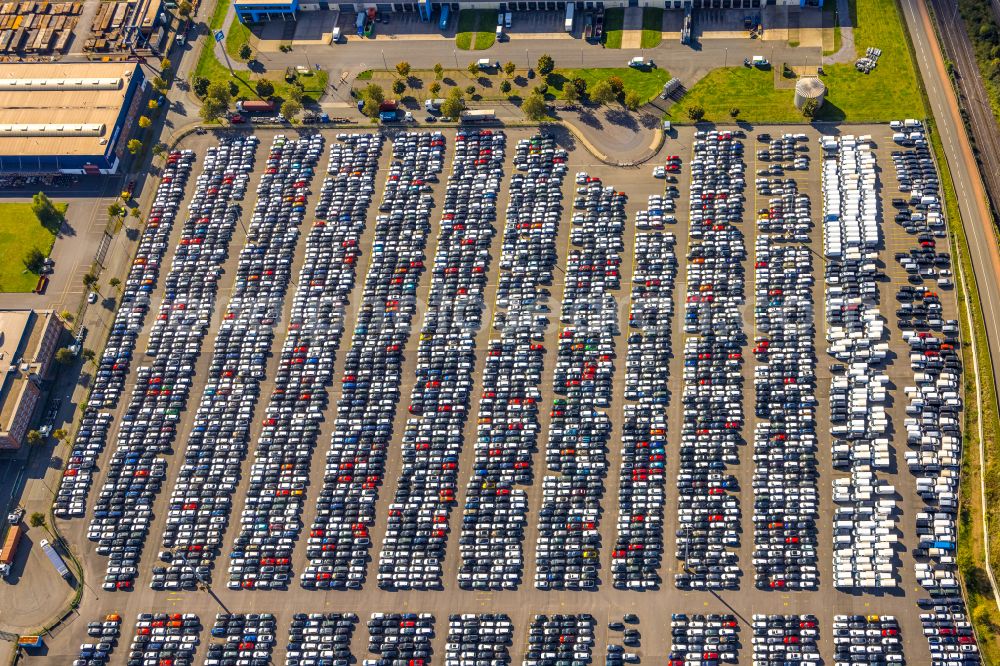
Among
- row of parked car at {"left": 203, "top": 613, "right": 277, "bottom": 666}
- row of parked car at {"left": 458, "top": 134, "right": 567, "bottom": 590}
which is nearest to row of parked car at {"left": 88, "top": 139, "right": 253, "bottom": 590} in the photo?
row of parked car at {"left": 203, "top": 613, "right": 277, "bottom": 666}

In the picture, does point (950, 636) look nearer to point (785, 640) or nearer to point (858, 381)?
point (785, 640)

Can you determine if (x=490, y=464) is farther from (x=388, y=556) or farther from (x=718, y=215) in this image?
(x=718, y=215)

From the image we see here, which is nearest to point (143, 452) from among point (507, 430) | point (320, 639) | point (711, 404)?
point (320, 639)

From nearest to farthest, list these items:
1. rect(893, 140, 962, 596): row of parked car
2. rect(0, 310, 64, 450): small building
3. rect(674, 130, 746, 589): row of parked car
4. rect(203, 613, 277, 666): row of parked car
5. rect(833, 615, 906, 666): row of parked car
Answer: rect(833, 615, 906, 666): row of parked car
rect(893, 140, 962, 596): row of parked car
rect(203, 613, 277, 666): row of parked car
rect(674, 130, 746, 589): row of parked car
rect(0, 310, 64, 450): small building

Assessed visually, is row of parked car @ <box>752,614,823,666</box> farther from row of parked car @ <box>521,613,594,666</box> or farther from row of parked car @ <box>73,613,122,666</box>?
row of parked car @ <box>73,613,122,666</box>

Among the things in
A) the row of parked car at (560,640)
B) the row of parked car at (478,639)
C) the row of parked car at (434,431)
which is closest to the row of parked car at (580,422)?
the row of parked car at (560,640)

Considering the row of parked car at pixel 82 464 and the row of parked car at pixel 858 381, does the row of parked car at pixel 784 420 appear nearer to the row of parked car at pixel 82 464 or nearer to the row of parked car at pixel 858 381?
the row of parked car at pixel 858 381

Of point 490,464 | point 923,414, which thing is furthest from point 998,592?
point 490,464
